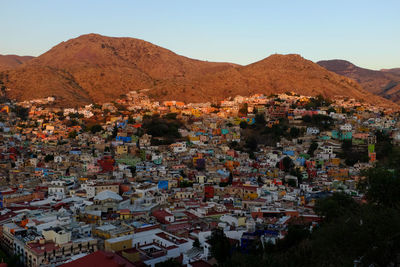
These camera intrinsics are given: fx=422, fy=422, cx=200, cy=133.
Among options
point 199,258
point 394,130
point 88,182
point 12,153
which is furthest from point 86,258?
point 394,130

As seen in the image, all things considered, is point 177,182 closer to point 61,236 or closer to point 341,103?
point 61,236

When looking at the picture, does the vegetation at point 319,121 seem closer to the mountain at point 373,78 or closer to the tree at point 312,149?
the tree at point 312,149

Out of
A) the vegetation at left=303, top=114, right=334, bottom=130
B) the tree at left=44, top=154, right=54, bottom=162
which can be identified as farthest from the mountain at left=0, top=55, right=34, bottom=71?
the vegetation at left=303, top=114, right=334, bottom=130

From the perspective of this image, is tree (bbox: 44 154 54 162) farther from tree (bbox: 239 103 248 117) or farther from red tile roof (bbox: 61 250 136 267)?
tree (bbox: 239 103 248 117)

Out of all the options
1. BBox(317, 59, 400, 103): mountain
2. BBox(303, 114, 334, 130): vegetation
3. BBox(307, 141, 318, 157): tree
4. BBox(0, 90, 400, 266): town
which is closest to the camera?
BBox(0, 90, 400, 266): town

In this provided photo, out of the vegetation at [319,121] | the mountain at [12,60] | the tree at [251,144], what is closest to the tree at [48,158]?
the tree at [251,144]

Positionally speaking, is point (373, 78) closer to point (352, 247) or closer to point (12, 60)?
point (12, 60)
